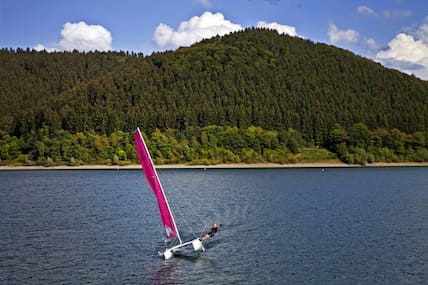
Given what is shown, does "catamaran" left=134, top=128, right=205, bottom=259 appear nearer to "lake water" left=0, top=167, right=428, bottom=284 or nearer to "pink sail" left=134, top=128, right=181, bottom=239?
"pink sail" left=134, top=128, right=181, bottom=239

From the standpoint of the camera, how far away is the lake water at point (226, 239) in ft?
141

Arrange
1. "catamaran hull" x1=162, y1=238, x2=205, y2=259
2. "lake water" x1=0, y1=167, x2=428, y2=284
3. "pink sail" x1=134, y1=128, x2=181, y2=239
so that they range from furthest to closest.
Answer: "catamaran hull" x1=162, y1=238, x2=205, y2=259 → "pink sail" x1=134, y1=128, x2=181, y2=239 → "lake water" x1=0, y1=167, x2=428, y2=284

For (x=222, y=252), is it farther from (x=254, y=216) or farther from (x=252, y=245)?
(x=254, y=216)

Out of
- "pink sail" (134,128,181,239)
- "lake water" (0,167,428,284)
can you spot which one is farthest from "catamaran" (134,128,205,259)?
"lake water" (0,167,428,284)

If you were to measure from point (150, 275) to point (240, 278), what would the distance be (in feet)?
21.9

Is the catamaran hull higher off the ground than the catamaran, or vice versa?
the catamaran

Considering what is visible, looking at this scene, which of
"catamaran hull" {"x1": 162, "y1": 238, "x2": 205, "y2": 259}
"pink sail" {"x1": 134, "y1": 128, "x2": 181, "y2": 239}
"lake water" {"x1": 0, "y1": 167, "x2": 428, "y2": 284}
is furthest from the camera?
"catamaran hull" {"x1": 162, "y1": 238, "x2": 205, "y2": 259}

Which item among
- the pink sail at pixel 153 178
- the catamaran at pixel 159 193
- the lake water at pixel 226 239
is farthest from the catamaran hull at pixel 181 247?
the pink sail at pixel 153 178

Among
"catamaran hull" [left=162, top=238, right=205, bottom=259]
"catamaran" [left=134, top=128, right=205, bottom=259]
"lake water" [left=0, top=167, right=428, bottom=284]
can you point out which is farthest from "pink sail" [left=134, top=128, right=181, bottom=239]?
"lake water" [left=0, top=167, right=428, bottom=284]

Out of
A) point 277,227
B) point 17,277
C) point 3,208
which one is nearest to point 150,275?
point 17,277

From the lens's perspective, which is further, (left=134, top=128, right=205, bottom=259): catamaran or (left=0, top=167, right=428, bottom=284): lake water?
(left=134, top=128, right=205, bottom=259): catamaran

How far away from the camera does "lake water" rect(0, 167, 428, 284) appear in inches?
1694

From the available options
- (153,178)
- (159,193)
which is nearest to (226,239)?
(159,193)

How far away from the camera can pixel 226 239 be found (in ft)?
185
